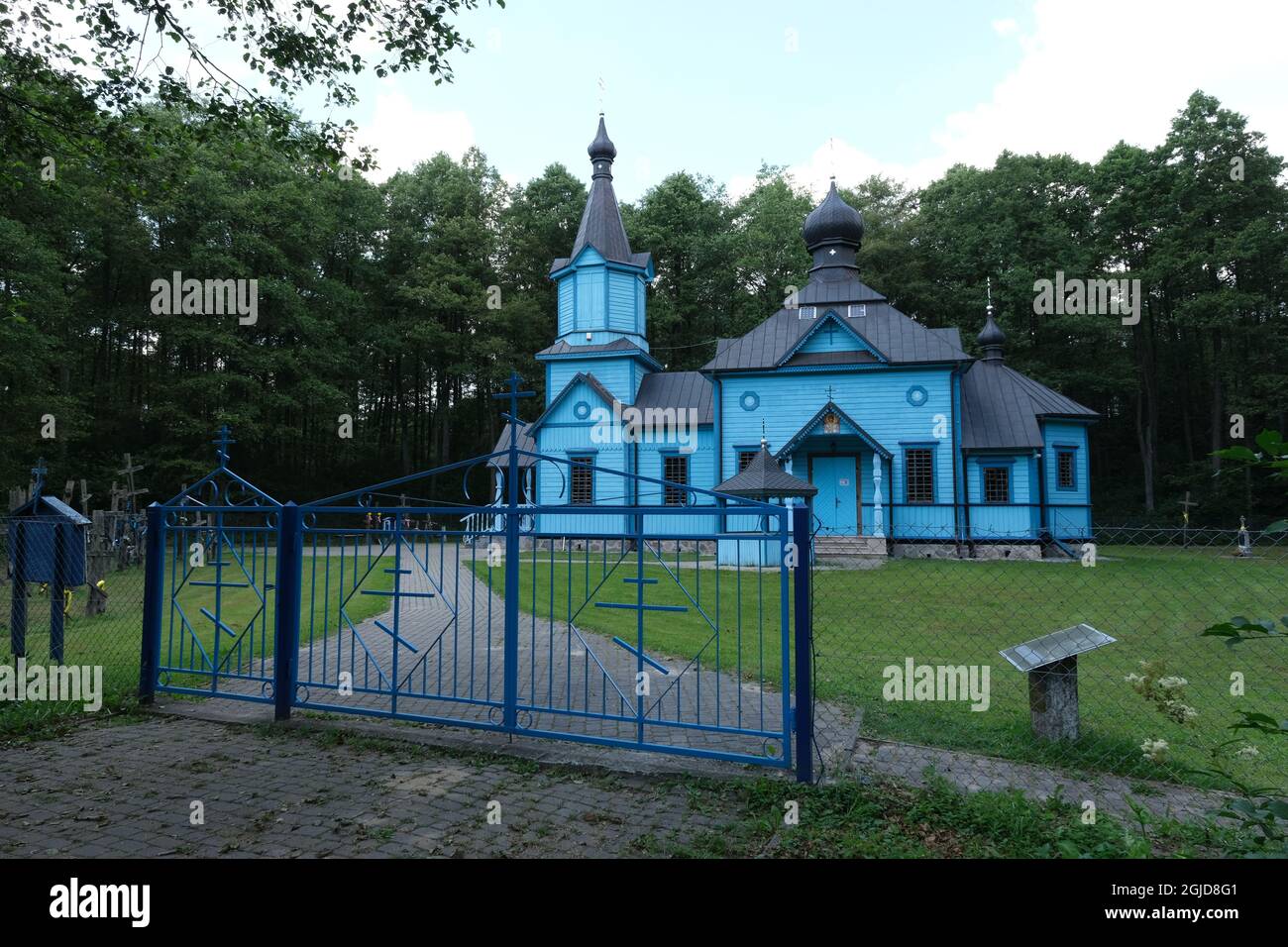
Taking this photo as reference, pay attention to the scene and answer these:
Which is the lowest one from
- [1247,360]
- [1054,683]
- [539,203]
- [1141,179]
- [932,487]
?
[1054,683]

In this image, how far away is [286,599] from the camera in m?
6.17

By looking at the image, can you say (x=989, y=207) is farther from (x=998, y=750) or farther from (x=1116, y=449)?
(x=998, y=750)

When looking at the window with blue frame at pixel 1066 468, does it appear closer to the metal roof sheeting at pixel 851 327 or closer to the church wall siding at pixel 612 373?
the metal roof sheeting at pixel 851 327

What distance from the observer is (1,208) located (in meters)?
23.7

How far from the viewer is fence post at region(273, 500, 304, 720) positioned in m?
6.15

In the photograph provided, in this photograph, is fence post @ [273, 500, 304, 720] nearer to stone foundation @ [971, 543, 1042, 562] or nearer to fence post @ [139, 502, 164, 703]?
fence post @ [139, 502, 164, 703]

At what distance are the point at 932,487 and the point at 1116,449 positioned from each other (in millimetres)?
19828

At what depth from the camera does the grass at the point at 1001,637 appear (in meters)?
5.41

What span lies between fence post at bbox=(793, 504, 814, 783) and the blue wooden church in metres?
14.8

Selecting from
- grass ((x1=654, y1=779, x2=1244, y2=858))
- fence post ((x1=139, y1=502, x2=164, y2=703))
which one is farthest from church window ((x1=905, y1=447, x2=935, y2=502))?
fence post ((x1=139, y1=502, x2=164, y2=703))

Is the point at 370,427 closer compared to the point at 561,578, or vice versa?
the point at 561,578
